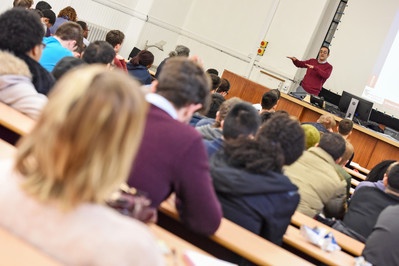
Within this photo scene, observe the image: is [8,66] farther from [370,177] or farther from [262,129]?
[370,177]

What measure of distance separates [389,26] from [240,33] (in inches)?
115

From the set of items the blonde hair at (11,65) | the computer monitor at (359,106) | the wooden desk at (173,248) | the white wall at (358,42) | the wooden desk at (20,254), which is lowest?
the wooden desk at (173,248)

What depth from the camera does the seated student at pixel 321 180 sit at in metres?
3.91

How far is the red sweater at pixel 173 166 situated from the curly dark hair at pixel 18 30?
1352 mm

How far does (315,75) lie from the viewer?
10320 mm

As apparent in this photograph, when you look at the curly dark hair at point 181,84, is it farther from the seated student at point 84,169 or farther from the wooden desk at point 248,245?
the seated student at point 84,169

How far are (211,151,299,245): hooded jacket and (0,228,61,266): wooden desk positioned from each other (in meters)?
1.57

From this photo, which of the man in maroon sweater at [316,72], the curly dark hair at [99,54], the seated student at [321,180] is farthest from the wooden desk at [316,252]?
the man in maroon sweater at [316,72]

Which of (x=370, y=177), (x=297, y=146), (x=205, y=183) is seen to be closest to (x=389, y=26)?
(x=370, y=177)

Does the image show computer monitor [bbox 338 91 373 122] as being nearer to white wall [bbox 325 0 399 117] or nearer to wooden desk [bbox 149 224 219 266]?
white wall [bbox 325 0 399 117]

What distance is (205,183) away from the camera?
234cm

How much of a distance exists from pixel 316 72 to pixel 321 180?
6.59 meters

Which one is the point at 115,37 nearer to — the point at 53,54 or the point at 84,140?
the point at 53,54

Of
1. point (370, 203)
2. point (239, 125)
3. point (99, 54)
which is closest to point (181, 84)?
point (239, 125)
